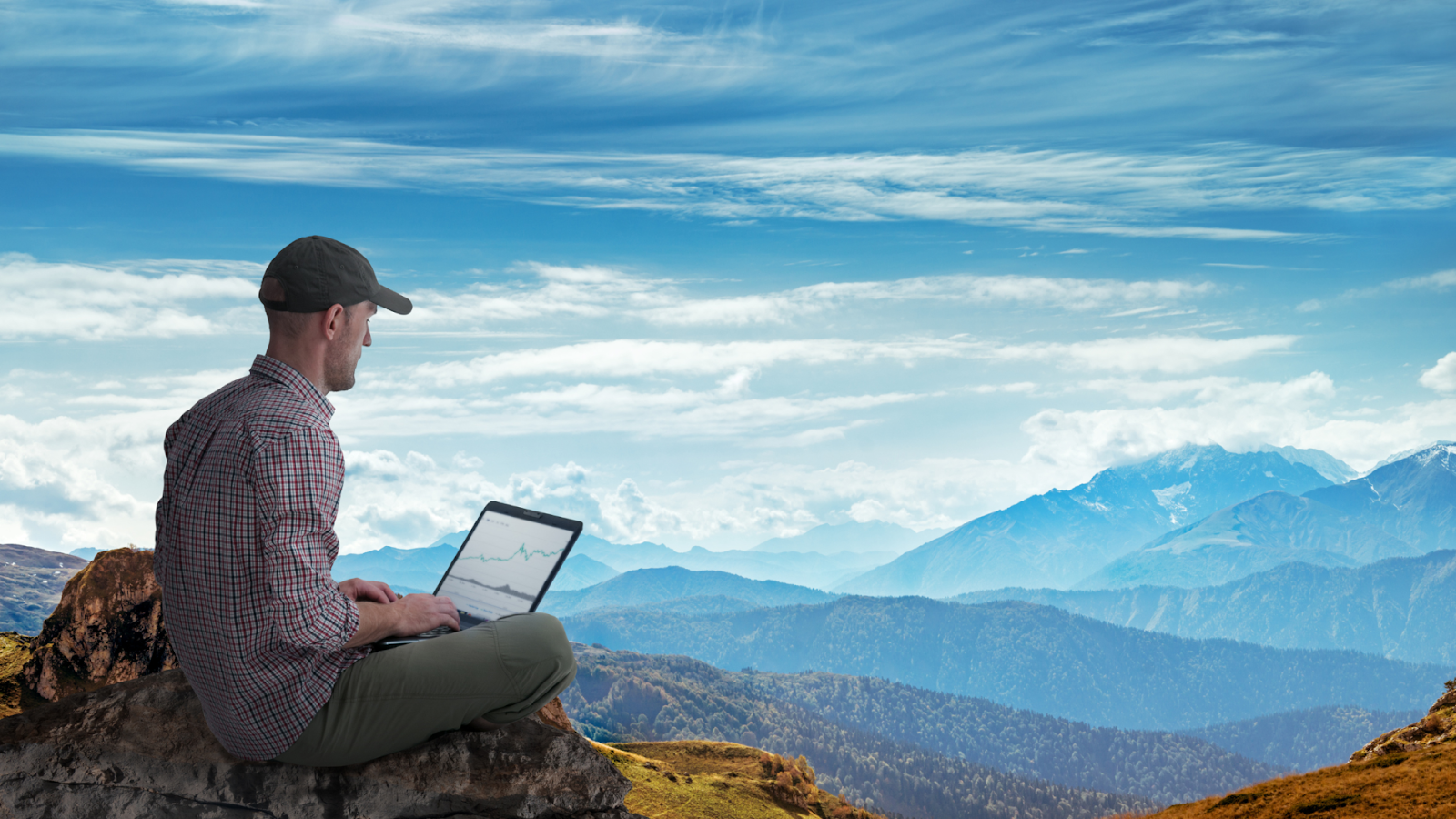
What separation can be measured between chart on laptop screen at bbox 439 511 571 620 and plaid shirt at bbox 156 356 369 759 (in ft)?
5.97

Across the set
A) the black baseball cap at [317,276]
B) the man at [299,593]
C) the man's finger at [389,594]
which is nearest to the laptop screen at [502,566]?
the man at [299,593]

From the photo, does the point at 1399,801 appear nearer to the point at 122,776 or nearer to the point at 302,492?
the point at 302,492

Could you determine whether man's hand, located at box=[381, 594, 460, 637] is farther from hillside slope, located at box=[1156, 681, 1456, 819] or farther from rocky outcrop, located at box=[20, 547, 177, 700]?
rocky outcrop, located at box=[20, 547, 177, 700]

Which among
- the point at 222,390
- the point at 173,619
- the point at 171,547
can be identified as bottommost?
the point at 173,619

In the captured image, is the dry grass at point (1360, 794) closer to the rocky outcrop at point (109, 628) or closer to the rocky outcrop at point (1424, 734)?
the rocky outcrop at point (1424, 734)

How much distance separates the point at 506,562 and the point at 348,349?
2581 millimetres

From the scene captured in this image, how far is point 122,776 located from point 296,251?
4.59 meters

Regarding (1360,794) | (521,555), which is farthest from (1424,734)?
(521,555)

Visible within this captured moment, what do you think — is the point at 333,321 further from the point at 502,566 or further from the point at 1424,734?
the point at 1424,734

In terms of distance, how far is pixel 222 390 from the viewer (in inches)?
231

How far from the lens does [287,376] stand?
5.71m

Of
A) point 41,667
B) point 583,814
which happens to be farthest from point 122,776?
point 41,667

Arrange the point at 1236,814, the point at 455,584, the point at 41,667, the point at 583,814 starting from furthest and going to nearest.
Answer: the point at 41,667 < the point at 1236,814 < the point at 455,584 < the point at 583,814

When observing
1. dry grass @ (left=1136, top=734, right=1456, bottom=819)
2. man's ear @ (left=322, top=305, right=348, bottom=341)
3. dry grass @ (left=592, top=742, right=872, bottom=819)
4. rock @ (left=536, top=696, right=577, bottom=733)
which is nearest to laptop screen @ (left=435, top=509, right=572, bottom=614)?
man's ear @ (left=322, top=305, right=348, bottom=341)
